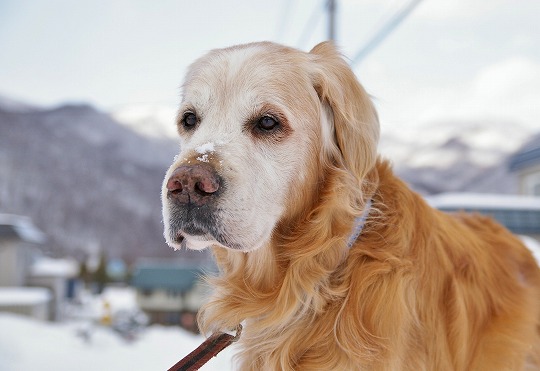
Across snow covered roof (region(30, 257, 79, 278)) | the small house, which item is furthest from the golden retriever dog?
the small house

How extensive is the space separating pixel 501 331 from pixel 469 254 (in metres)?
0.21

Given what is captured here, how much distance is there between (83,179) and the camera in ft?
46.0

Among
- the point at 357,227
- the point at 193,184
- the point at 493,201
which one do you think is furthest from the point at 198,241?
the point at 493,201

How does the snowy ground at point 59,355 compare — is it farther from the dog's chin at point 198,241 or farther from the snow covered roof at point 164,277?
the snow covered roof at point 164,277

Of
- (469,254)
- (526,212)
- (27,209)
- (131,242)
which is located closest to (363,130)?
(469,254)

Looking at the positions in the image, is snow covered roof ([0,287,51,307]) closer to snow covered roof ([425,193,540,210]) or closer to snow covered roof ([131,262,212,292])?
snow covered roof ([131,262,212,292])

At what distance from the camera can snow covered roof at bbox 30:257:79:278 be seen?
1385cm

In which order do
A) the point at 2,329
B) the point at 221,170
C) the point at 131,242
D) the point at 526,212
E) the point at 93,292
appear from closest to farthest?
1. the point at 221,170
2. the point at 2,329
3. the point at 526,212
4. the point at 131,242
5. the point at 93,292

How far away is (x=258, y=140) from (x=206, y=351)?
1.70 ft

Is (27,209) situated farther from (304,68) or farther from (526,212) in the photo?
(304,68)

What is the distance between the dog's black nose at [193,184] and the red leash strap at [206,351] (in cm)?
38

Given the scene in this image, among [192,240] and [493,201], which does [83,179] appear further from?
[192,240]

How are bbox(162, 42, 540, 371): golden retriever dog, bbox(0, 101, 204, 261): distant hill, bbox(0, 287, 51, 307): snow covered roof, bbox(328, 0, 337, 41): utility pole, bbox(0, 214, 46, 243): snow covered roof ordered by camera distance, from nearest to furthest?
bbox(162, 42, 540, 371): golden retriever dog
bbox(328, 0, 337, 41): utility pole
bbox(0, 287, 51, 307): snow covered roof
bbox(0, 214, 46, 243): snow covered roof
bbox(0, 101, 204, 261): distant hill

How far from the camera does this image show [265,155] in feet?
3.52
